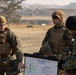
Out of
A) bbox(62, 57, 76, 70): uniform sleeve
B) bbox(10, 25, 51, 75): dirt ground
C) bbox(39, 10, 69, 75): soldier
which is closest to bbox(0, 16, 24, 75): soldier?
bbox(39, 10, 69, 75): soldier

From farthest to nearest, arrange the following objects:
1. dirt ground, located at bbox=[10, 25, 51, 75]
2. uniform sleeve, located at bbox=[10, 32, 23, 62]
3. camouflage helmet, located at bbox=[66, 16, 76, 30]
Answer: dirt ground, located at bbox=[10, 25, 51, 75]
uniform sleeve, located at bbox=[10, 32, 23, 62]
camouflage helmet, located at bbox=[66, 16, 76, 30]

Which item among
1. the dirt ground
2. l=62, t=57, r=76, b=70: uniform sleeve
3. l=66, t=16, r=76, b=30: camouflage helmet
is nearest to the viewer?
l=62, t=57, r=76, b=70: uniform sleeve

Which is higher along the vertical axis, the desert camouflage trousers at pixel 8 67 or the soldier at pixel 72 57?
the soldier at pixel 72 57

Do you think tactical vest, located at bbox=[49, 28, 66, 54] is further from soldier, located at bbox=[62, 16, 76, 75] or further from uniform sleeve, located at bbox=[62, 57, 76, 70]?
uniform sleeve, located at bbox=[62, 57, 76, 70]

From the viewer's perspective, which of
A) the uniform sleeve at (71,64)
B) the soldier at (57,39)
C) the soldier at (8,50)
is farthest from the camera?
the soldier at (57,39)

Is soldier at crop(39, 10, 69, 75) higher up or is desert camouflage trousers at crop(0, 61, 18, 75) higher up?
soldier at crop(39, 10, 69, 75)

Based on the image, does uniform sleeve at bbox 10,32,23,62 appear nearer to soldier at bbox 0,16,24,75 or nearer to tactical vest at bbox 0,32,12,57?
soldier at bbox 0,16,24,75

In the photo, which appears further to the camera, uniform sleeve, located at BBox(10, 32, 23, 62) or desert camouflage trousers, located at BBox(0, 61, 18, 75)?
desert camouflage trousers, located at BBox(0, 61, 18, 75)

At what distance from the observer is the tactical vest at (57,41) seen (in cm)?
599

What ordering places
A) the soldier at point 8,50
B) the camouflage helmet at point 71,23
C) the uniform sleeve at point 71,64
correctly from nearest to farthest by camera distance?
the uniform sleeve at point 71,64 → the camouflage helmet at point 71,23 → the soldier at point 8,50

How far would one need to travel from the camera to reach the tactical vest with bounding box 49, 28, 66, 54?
599 centimetres

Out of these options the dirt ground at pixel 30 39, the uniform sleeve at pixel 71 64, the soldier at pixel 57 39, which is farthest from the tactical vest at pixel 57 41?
the dirt ground at pixel 30 39

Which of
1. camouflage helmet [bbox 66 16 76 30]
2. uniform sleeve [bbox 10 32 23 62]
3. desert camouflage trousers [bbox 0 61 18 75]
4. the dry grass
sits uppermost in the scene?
camouflage helmet [bbox 66 16 76 30]

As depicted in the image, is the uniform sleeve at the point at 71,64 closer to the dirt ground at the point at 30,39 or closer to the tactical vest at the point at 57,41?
the tactical vest at the point at 57,41
